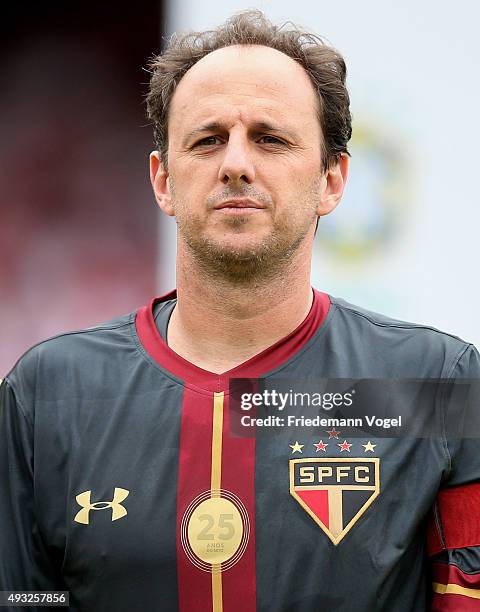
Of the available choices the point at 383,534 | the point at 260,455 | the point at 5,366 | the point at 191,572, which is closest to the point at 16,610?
the point at 191,572

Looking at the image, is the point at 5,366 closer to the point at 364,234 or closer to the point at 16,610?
the point at 364,234

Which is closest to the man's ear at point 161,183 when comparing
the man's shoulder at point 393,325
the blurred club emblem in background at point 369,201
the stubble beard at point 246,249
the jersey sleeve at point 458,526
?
the stubble beard at point 246,249

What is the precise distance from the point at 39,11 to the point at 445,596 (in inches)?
128

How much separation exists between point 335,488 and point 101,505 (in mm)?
450

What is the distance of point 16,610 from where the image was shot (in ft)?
6.18

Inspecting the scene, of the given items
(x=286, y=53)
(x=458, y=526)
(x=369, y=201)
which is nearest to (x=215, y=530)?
(x=458, y=526)

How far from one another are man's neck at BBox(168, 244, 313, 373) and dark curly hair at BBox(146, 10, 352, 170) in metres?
0.28

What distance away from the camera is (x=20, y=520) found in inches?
75.6

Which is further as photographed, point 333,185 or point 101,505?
point 333,185

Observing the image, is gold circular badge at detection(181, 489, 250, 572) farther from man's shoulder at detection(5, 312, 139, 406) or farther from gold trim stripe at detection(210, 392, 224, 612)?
man's shoulder at detection(5, 312, 139, 406)

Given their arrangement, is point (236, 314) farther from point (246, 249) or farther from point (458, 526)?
point (458, 526)

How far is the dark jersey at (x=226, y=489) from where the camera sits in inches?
71.4

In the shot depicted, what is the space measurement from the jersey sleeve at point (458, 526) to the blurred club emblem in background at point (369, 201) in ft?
5.74

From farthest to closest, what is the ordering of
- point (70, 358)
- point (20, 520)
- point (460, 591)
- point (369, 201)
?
point (369, 201) < point (70, 358) < point (20, 520) < point (460, 591)
